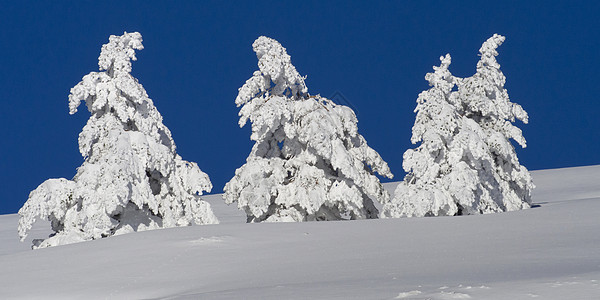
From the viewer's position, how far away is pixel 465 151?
21.3 meters

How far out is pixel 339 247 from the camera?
1175 centimetres

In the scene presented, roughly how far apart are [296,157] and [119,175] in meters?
5.86

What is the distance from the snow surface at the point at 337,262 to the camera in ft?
24.0

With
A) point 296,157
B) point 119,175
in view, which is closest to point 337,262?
point 119,175

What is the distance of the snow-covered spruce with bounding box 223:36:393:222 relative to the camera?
2055 cm

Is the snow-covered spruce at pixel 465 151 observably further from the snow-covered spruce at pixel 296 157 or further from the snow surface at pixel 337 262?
the snow surface at pixel 337 262

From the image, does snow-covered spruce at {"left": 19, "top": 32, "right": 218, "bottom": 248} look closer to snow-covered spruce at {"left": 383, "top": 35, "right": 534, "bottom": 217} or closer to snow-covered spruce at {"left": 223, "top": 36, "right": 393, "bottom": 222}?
snow-covered spruce at {"left": 223, "top": 36, "right": 393, "bottom": 222}

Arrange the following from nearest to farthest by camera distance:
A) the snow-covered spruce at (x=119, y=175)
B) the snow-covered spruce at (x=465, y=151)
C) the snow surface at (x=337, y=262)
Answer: the snow surface at (x=337, y=262)
the snow-covered spruce at (x=119, y=175)
the snow-covered spruce at (x=465, y=151)

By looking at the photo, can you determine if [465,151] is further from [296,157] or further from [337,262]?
[337,262]

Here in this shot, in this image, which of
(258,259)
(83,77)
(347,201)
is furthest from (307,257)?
(83,77)

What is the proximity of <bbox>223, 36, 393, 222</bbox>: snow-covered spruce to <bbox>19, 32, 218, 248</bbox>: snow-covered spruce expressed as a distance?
178cm

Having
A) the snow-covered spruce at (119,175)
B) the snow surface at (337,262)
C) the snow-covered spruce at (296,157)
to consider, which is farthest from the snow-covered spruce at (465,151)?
the snow-covered spruce at (119,175)

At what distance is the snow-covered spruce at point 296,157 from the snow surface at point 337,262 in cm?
570

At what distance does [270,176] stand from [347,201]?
8.34 ft
